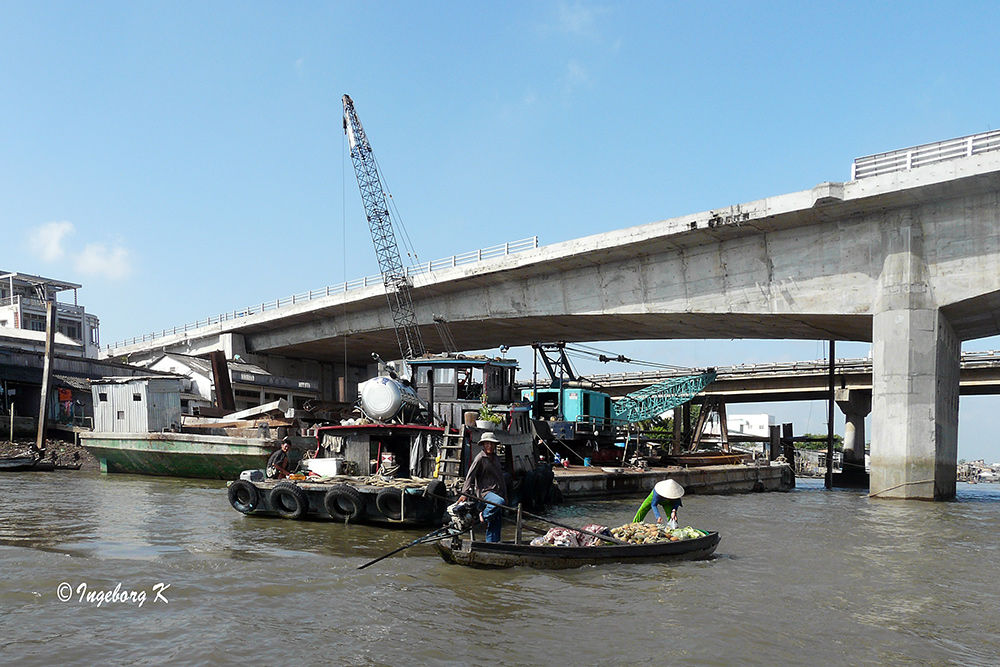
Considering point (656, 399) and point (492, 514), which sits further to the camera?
point (656, 399)

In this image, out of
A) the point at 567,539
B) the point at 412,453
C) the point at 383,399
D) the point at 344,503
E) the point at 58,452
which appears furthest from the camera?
the point at 58,452

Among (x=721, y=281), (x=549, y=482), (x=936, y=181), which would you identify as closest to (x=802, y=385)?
(x=721, y=281)

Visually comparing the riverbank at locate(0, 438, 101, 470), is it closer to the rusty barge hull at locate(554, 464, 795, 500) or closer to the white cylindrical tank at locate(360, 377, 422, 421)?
the white cylindrical tank at locate(360, 377, 422, 421)

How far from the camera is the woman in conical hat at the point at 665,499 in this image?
1300 centimetres

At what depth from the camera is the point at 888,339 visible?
25.1 meters

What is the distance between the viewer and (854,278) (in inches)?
1029

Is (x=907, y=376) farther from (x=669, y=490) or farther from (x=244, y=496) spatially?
(x=244, y=496)

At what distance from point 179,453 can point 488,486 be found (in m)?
20.5

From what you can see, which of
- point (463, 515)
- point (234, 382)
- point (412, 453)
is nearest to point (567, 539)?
point (463, 515)

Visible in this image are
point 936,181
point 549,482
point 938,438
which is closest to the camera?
point 549,482

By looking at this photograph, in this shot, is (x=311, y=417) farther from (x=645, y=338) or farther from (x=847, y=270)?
(x=847, y=270)

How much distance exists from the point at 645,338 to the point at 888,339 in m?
14.6

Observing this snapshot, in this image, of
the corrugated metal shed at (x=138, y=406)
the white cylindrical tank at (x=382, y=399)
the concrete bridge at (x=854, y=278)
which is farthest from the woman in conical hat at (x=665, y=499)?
the corrugated metal shed at (x=138, y=406)

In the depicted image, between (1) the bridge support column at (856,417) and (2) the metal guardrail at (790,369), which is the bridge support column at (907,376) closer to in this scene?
(2) the metal guardrail at (790,369)
